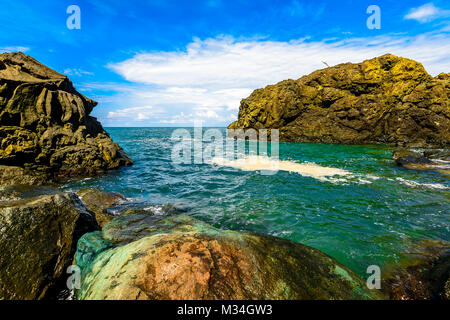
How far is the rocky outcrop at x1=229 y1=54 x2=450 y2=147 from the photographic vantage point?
103ft

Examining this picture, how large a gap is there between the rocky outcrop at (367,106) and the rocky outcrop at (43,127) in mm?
40020

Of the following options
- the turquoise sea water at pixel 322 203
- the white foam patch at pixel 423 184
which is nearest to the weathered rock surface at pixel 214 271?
the turquoise sea water at pixel 322 203

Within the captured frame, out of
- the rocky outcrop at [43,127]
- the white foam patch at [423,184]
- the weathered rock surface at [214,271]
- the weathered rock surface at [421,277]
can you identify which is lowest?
the weathered rock surface at [421,277]

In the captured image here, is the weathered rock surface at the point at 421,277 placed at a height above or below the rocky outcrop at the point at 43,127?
below

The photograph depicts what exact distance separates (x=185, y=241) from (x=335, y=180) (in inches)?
483

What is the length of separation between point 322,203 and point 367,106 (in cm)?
3767

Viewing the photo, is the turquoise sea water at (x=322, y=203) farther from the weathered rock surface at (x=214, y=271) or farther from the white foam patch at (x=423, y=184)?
the weathered rock surface at (x=214, y=271)

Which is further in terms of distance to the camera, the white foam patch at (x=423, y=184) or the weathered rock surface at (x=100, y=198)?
the white foam patch at (x=423, y=184)

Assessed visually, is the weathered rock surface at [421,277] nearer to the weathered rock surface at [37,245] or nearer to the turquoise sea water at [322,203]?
the turquoise sea water at [322,203]

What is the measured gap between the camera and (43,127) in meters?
14.0

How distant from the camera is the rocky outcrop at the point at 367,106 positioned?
103ft

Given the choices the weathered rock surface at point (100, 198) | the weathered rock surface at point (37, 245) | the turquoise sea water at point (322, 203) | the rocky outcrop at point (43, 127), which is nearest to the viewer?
the weathered rock surface at point (37, 245)

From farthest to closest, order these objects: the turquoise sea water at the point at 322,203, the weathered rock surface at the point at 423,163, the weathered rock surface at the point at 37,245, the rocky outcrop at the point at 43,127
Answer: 1. the weathered rock surface at the point at 423,163
2. the rocky outcrop at the point at 43,127
3. the turquoise sea water at the point at 322,203
4. the weathered rock surface at the point at 37,245

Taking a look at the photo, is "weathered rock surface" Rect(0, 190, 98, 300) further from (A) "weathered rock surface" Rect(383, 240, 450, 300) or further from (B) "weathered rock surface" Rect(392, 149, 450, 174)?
(B) "weathered rock surface" Rect(392, 149, 450, 174)
